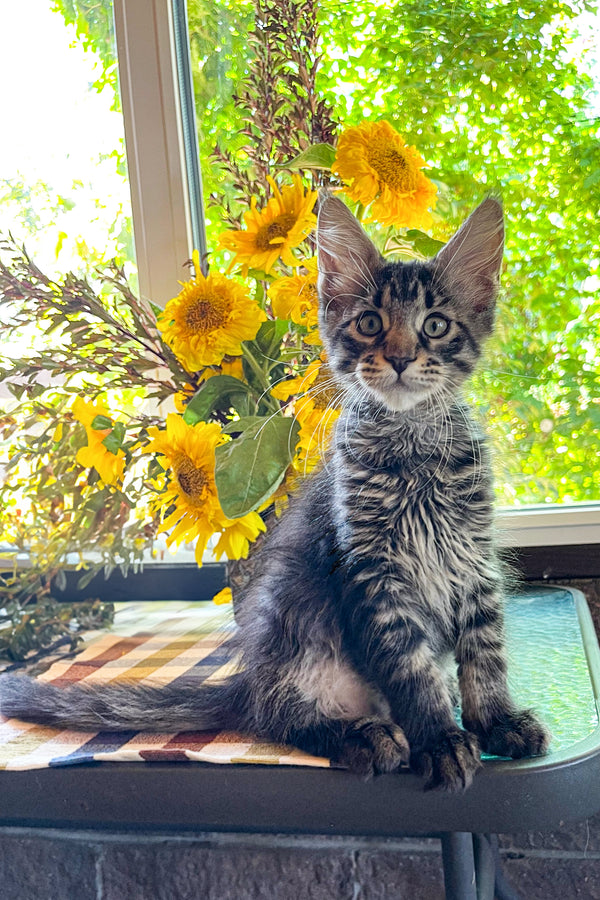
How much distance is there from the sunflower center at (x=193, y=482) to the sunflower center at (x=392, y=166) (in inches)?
14.4

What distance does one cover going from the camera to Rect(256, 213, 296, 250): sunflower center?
82cm

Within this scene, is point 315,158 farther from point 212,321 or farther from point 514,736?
point 514,736

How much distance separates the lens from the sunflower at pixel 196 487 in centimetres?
79

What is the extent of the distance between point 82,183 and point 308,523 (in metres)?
1.00

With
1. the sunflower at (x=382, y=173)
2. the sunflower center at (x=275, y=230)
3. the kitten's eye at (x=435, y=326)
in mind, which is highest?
the sunflower at (x=382, y=173)

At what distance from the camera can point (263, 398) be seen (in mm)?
879

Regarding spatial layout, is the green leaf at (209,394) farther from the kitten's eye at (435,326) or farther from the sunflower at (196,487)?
the kitten's eye at (435,326)

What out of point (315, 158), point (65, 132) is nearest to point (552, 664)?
point (315, 158)

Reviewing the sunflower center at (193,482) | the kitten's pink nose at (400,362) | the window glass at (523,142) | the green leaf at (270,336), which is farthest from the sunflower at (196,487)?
the window glass at (523,142)

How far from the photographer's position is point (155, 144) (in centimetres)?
136

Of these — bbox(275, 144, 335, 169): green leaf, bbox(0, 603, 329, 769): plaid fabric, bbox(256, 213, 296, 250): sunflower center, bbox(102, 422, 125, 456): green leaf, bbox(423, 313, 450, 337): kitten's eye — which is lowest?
bbox(0, 603, 329, 769): plaid fabric

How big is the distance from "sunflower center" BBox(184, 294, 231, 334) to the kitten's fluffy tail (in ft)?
1.19

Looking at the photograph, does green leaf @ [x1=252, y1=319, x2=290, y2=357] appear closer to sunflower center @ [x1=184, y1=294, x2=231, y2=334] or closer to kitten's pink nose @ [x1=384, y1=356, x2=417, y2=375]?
sunflower center @ [x1=184, y1=294, x2=231, y2=334]

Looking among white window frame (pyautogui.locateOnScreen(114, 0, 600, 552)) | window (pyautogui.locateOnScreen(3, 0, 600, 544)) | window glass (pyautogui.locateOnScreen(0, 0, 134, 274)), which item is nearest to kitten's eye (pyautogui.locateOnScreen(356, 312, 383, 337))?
window (pyautogui.locateOnScreen(3, 0, 600, 544))
